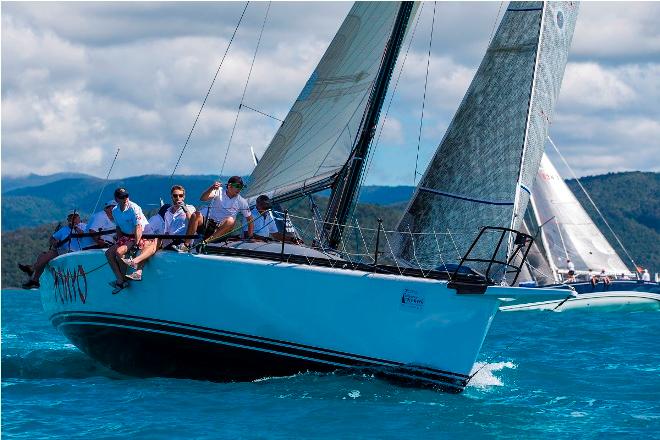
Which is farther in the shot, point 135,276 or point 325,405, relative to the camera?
point 135,276

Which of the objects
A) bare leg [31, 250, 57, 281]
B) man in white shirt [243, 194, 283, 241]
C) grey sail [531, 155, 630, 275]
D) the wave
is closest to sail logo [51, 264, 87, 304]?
bare leg [31, 250, 57, 281]

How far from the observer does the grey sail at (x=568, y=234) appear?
43.7 metres

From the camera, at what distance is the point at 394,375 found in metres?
13.6

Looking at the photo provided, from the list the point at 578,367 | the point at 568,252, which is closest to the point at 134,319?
the point at 578,367

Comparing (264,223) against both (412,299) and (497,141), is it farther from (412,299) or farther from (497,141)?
(497,141)

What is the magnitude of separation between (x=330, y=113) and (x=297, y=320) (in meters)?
3.40

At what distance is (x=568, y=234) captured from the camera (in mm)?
43844

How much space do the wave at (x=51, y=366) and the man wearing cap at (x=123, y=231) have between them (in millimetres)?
1758

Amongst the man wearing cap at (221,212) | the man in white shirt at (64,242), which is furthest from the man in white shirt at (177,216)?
the man in white shirt at (64,242)

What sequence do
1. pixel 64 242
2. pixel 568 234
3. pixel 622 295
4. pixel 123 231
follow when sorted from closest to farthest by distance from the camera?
1. pixel 123 231
2. pixel 64 242
3. pixel 622 295
4. pixel 568 234

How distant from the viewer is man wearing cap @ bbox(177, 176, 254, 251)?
14.2 m

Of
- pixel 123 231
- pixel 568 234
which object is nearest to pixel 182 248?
pixel 123 231

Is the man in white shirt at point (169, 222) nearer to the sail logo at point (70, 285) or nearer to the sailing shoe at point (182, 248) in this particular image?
the sailing shoe at point (182, 248)

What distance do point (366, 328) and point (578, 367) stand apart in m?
5.72
